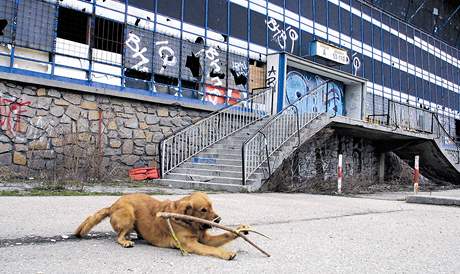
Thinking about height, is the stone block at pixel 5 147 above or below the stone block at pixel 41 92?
below

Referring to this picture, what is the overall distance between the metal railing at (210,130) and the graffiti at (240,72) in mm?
1334

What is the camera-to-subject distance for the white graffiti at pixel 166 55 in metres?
14.4

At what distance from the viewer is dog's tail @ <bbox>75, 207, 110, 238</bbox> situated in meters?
3.86

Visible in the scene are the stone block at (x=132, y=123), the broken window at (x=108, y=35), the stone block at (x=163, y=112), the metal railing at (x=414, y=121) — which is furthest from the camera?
the metal railing at (x=414, y=121)

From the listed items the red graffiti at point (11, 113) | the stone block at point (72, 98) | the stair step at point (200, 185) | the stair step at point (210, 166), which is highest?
the stone block at point (72, 98)

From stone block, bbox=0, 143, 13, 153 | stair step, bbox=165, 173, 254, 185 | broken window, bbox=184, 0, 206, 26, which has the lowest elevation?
stair step, bbox=165, 173, 254, 185

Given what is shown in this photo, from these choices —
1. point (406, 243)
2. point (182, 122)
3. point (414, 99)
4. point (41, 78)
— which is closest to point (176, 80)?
point (182, 122)

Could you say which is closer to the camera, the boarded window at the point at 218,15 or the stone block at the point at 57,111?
the stone block at the point at 57,111

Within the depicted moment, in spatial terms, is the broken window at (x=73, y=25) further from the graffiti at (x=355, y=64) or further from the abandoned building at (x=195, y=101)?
the graffiti at (x=355, y=64)

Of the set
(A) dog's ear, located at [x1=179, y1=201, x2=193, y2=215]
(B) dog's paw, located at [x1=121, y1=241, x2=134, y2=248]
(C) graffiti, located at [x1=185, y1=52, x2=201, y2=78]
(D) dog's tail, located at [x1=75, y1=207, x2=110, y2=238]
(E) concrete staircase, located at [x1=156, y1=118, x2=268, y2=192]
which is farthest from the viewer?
(C) graffiti, located at [x1=185, y1=52, x2=201, y2=78]

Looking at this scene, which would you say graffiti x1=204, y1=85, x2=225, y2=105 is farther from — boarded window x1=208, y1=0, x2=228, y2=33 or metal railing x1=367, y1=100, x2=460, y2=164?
metal railing x1=367, y1=100, x2=460, y2=164

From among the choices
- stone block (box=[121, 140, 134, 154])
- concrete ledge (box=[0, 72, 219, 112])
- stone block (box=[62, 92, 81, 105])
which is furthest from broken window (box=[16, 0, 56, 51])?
stone block (box=[121, 140, 134, 154])

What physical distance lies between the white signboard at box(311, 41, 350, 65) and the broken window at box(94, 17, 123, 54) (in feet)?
32.6

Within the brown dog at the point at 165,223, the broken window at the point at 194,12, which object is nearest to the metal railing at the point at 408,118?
the broken window at the point at 194,12
